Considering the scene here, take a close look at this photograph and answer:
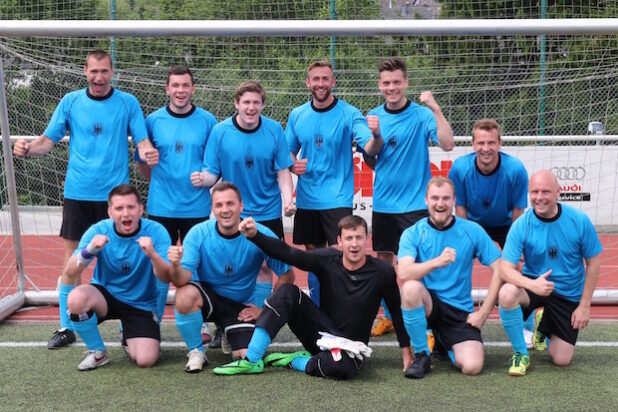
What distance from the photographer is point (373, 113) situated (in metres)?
5.21

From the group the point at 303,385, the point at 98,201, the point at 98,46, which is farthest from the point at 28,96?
the point at 303,385

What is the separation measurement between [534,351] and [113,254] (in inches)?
105

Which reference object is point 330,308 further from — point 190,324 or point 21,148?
point 21,148

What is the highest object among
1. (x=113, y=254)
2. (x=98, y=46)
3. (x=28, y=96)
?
(x=98, y=46)

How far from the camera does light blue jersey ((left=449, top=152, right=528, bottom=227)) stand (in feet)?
16.3

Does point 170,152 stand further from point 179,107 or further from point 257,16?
point 257,16

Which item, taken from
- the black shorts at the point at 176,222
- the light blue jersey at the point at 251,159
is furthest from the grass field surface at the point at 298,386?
the light blue jersey at the point at 251,159

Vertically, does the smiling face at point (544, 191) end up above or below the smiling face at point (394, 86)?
below

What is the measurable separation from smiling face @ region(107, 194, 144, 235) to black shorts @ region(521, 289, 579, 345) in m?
2.35

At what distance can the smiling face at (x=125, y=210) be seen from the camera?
14.4 ft

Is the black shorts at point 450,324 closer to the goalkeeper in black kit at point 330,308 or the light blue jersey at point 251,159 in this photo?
the goalkeeper in black kit at point 330,308

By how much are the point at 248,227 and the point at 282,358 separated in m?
0.82

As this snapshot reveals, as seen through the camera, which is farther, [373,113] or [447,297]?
[373,113]

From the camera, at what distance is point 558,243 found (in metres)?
4.45
